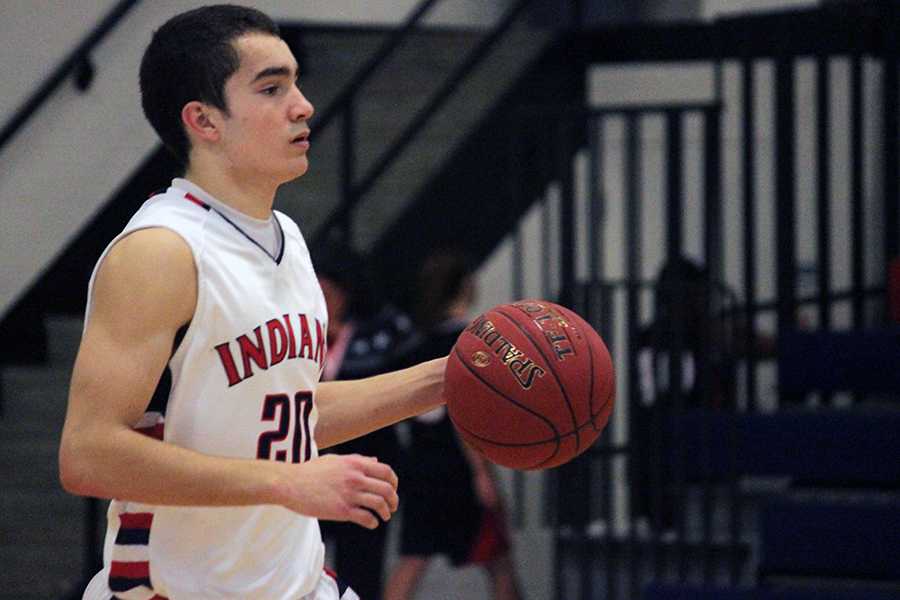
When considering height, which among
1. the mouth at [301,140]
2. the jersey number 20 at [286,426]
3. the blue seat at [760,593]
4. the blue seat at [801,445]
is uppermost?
the mouth at [301,140]

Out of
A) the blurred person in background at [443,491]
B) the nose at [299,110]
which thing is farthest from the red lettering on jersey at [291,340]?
the blurred person in background at [443,491]

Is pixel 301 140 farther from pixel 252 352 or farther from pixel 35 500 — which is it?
pixel 35 500

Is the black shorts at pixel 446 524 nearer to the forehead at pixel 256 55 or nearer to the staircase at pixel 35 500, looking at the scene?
the staircase at pixel 35 500

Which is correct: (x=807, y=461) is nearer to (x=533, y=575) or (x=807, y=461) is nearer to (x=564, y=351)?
(x=533, y=575)

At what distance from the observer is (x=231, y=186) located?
9.04 feet

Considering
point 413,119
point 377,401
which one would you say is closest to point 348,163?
point 413,119

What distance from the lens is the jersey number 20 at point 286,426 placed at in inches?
106

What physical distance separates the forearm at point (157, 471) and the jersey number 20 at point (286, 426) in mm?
229

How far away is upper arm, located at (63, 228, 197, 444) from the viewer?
2465mm

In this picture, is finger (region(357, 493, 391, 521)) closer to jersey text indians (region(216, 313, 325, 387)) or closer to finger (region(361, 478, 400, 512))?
finger (region(361, 478, 400, 512))

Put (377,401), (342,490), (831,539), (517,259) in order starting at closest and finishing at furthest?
(342,490) → (377,401) → (831,539) → (517,259)

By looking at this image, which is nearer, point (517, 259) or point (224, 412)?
point (224, 412)

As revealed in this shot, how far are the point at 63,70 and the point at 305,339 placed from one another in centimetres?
397

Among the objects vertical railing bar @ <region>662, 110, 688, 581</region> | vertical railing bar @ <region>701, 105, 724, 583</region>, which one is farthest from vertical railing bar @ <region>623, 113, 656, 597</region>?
vertical railing bar @ <region>701, 105, 724, 583</region>
